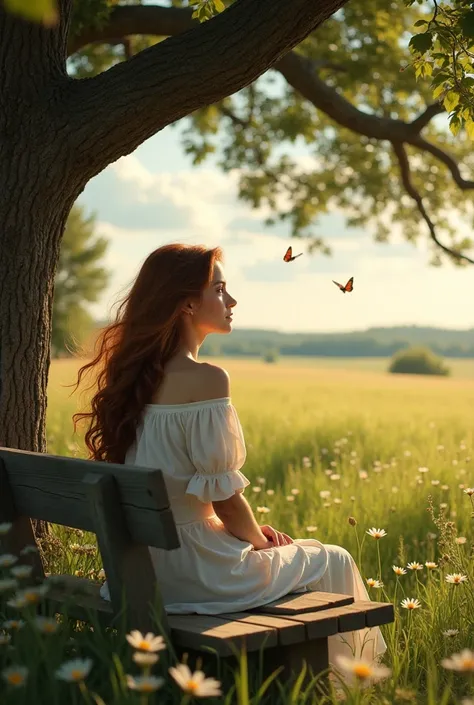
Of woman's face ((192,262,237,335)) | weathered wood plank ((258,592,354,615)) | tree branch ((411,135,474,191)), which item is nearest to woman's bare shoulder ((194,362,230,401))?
woman's face ((192,262,237,335))

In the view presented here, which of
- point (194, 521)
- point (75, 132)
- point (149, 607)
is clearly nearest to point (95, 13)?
point (75, 132)

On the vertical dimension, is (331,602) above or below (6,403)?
below

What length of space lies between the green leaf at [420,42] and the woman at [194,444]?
195 cm

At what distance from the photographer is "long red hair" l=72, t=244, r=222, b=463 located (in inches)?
157

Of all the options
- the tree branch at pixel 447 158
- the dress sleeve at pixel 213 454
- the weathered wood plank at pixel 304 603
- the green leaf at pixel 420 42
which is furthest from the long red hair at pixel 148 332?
the tree branch at pixel 447 158

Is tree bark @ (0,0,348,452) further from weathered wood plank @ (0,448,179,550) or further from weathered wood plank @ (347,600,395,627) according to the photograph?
weathered wood plank @ (347,600,395,627)

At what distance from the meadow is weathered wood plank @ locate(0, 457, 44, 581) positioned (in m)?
0.41

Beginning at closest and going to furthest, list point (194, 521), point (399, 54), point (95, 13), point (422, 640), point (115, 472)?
1. point (115, 472)
2. point (194, 521)
3. point (422, 640)
4. point (95, 13)
5. point (399, 54)

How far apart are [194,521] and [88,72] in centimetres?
847

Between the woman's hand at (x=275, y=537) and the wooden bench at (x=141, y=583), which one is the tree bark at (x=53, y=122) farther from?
the woman's hand at (x=275, y=537)

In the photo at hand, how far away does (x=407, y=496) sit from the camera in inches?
303

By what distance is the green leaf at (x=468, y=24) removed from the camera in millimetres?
4648

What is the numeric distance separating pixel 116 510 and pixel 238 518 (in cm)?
70

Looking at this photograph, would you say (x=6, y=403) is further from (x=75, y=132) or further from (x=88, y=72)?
(x=88, y=72)
